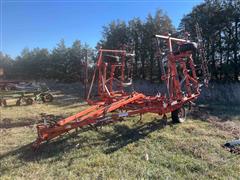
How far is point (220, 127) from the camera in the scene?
6832 millimetres

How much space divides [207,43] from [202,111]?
12.6 metres

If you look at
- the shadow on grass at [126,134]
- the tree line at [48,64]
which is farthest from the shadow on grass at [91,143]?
the tree line at [48,64]

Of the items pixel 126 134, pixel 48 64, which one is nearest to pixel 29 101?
pixel 126 134

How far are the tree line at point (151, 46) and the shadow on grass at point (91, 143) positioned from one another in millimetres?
6147

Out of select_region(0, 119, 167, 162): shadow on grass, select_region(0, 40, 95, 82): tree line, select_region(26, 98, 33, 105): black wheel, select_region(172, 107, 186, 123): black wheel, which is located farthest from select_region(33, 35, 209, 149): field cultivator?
select_region(0, 40, 95, 82): tree line

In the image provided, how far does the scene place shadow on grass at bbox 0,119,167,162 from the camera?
5.16m

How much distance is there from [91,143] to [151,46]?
1875 centimetres

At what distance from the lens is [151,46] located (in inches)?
922

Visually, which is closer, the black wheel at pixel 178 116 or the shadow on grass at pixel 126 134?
the shadow on grass at pixel 126 134

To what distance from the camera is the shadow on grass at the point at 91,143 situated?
16.9 ft

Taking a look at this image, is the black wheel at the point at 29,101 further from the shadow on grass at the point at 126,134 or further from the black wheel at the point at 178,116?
the black wheel at the point at 178,116

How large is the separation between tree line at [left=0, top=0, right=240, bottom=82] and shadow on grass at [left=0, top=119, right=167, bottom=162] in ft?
20.2

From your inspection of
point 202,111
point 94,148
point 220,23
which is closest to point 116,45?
point 220,23

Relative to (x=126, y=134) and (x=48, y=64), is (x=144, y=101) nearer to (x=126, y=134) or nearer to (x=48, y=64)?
(x=126, y=134)
